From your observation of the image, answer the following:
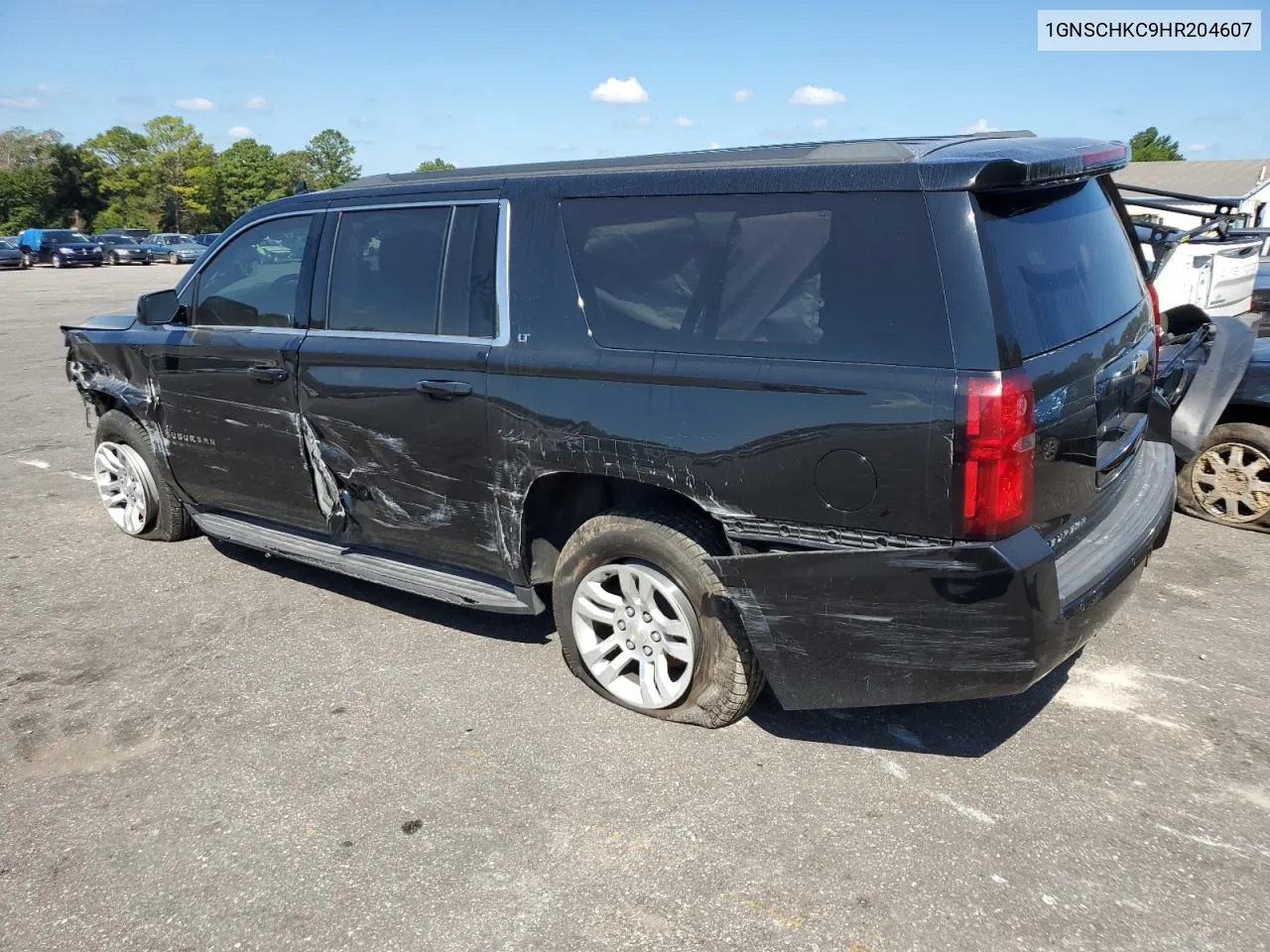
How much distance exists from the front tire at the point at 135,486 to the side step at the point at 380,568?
495 mm

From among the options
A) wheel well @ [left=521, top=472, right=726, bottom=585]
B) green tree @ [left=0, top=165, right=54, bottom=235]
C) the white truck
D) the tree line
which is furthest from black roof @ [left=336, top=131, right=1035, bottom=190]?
green tree @ [left=0, top=165, right=54, bottom=235]

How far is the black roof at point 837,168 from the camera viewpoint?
9.21 feet

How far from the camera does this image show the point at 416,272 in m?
4.02

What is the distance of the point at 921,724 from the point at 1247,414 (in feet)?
10.5

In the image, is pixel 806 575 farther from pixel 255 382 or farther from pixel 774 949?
pixel 255 382

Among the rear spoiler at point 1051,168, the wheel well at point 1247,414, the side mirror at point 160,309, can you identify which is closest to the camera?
the rear spoiler at point 1051,168

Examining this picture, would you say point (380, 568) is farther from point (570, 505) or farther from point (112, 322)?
point (112, 322)

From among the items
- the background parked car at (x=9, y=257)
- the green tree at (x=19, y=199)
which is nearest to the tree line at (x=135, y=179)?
the green tree at (x=19, y=199)

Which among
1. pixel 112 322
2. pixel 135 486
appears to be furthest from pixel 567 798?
pixel 112 322

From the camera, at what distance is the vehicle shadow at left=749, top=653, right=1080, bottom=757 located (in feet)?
11.3

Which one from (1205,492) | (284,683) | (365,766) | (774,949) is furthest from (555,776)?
(1205,492)

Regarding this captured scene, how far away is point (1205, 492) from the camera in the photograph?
18.6ft

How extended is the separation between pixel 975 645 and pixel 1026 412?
675 millimetres

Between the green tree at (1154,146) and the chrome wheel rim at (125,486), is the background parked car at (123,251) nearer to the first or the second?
the chrome wheel rim at (125,486)
